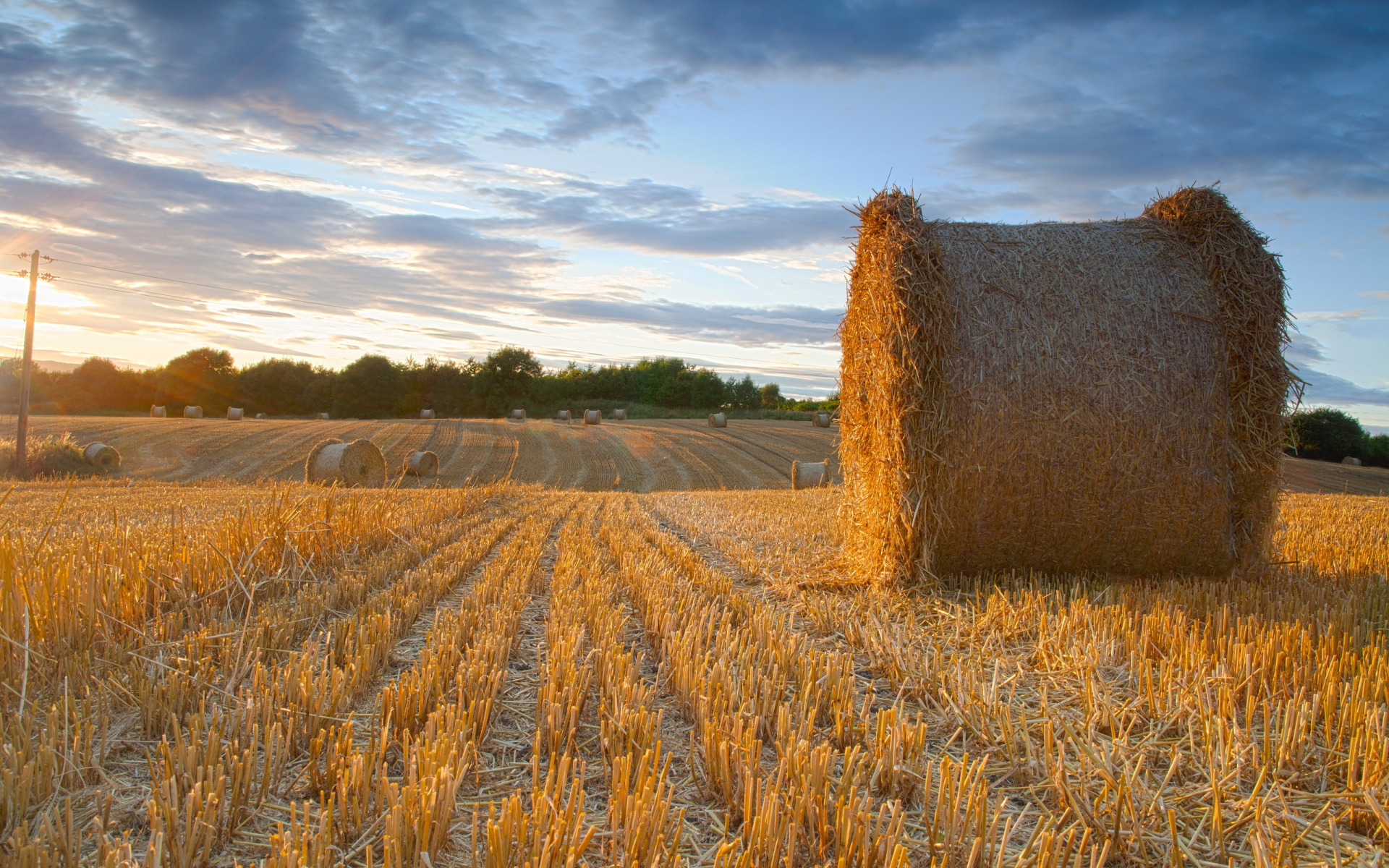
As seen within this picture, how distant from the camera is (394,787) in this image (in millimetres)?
1813

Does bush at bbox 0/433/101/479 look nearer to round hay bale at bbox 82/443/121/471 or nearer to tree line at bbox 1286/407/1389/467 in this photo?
round hay bale at bbox 82/443/121/471

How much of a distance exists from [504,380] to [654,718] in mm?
65792

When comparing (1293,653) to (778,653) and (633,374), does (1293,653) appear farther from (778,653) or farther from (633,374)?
(633,374)

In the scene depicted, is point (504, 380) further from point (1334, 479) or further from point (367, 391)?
point (1334, 479)

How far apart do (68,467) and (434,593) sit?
25138mm

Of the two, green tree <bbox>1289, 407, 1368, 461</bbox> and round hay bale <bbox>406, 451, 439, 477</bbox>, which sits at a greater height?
green tree <bbox>1289, 407, 1368, 461</bbox>

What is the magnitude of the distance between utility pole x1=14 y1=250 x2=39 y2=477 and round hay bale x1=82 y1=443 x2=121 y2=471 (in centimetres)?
146

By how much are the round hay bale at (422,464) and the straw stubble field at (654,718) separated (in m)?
20.2

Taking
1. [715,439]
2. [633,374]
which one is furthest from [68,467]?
[633,374]

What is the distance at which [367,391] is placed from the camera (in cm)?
6569

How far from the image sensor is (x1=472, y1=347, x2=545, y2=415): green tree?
64375 mm

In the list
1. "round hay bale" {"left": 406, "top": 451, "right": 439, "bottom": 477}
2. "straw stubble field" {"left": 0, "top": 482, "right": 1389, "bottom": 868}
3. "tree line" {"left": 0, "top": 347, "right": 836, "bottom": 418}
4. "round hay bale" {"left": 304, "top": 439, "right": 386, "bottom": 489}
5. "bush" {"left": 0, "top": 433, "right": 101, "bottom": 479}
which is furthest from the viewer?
"tree line" {"left": 0, "top": 347, "right": 836, "bottom": 418}

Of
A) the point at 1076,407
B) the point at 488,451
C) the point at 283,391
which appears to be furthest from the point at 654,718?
the point at 283,391

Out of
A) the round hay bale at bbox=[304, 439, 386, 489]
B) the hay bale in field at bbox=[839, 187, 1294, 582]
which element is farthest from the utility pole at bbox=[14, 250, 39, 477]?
the hay bale in field at bbox=[839, 187, 1294, 582]
